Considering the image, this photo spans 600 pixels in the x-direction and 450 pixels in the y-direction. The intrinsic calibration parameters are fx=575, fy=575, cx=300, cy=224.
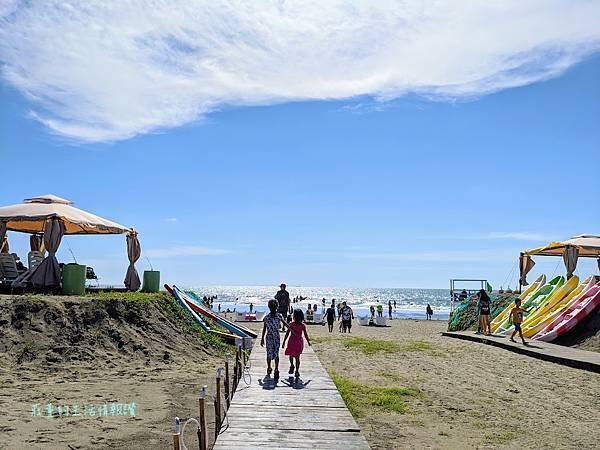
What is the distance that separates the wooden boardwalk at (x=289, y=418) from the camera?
6.24m

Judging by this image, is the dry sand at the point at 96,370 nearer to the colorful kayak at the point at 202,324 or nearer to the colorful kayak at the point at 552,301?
the colorful kayak at the point at 202,324

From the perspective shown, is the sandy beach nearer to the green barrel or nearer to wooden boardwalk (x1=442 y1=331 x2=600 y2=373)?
wooden boardwalk (x1=442 y1=331 x2=600 y2=373)

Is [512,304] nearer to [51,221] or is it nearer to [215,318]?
[215,318]

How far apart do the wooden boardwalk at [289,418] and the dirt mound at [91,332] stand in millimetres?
5106

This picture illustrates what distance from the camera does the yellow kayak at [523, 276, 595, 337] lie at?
21.5 meters

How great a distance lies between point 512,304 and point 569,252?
11.5ft

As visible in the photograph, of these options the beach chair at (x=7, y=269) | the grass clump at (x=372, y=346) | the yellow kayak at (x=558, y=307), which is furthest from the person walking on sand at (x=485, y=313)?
the beach chair at (x=7, y=269)

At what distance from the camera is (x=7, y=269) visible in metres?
17.0

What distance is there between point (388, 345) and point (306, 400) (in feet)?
43.0

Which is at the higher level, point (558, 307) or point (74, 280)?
point (74, 280)

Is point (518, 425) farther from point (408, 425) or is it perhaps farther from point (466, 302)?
point (466, 302)

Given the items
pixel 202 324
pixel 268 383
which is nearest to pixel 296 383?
pixel 268 383

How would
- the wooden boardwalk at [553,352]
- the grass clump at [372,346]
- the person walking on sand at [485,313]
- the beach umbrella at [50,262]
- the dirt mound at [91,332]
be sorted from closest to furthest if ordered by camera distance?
1. the dirt mound at [91,332]
2. the wooden boardwalk at [553,352]
3. the beach umbrella at [50,262]
4. the grass clump at [372,346]
5. the person walking on sand at [485,313]

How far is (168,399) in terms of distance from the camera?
10.8 metres
